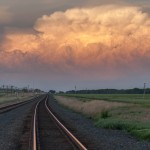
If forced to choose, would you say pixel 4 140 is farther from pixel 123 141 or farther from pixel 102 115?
pixel 102 115

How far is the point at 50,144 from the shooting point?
16844mm

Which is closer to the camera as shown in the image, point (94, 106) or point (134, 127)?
point (134, 127)

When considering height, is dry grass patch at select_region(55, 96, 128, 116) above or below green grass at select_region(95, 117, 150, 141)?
above

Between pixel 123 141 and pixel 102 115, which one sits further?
pixel 102 115

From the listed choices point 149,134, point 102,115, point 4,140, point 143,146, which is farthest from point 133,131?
point 102,115

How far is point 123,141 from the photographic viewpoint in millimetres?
18562

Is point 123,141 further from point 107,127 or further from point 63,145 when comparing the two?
point 107,127

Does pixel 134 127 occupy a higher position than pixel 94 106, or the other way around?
pixel 94 106

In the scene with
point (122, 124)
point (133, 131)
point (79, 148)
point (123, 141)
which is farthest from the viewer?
point (122, 124)

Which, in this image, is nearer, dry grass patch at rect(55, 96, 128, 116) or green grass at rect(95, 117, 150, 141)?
green grass at rect(95, 117, 150, 141)

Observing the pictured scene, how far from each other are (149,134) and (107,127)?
6.26 metres

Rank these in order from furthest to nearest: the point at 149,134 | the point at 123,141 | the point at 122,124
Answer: the point at 122,124 < the point at 149,134 < the point at 123,141

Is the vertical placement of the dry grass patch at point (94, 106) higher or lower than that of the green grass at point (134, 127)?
higher

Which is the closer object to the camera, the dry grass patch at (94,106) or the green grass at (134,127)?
the green grass at (134,127)
